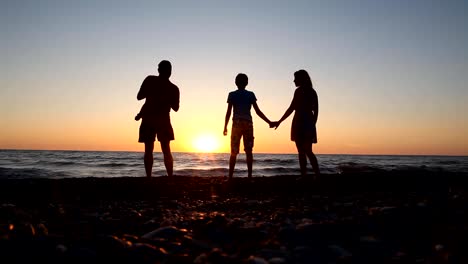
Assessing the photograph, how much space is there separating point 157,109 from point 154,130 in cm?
45

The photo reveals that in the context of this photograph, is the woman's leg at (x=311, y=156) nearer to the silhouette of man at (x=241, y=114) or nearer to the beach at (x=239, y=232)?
the silhouette of man at (x=241, y=114)

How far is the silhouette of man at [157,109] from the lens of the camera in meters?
7.79

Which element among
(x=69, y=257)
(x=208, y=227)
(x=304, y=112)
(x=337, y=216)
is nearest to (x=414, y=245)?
(x=337, y=216)

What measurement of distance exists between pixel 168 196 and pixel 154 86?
246 centimetres

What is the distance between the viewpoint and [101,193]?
23.2ft

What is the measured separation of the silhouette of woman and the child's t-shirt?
3.34 ft

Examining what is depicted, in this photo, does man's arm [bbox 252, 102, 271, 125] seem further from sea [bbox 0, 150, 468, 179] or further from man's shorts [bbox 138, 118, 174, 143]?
sea [bbox 0, 150, 468, 179]

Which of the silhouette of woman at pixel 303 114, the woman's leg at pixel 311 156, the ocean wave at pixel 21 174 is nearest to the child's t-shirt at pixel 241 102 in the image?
the silhouette of woman at pixel 303 114

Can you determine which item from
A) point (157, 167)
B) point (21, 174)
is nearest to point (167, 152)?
point (21, 174)

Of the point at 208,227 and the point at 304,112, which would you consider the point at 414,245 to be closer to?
the point at 208,227

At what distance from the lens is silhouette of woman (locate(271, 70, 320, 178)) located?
316 inches

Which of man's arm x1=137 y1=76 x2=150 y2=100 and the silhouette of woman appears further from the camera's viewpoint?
the silhouette of woman

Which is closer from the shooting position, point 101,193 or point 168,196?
point 168,196

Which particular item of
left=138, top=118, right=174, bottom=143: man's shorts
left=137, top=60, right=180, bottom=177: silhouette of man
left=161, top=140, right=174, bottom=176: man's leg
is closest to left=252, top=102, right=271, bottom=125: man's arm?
left=137, top=60, right=180, bottom=177: silhouette of man
